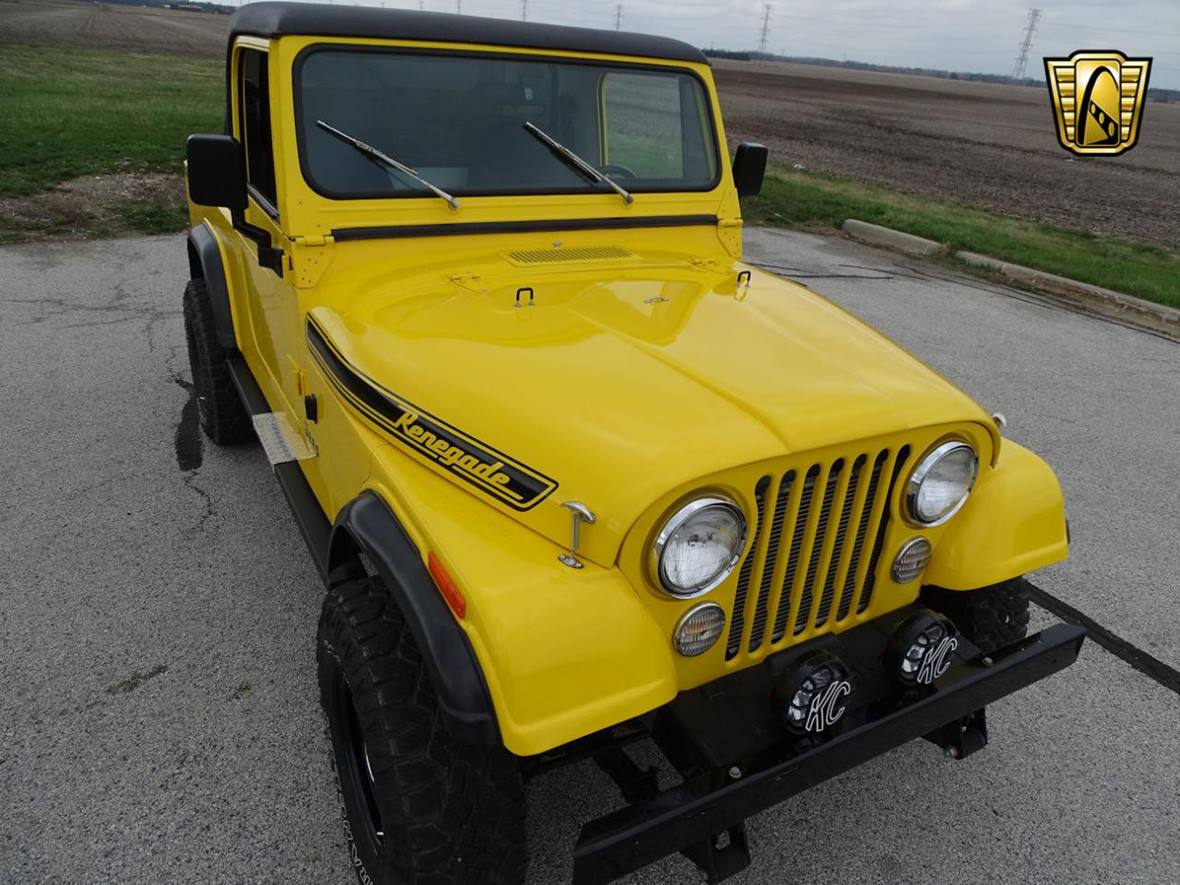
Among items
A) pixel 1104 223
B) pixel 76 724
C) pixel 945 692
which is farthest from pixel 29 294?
pixel 1104 223

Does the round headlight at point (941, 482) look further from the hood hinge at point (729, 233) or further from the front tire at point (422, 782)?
the hood hinge at point (729, 233)

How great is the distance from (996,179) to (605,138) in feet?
53.6

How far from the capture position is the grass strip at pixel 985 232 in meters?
8.86

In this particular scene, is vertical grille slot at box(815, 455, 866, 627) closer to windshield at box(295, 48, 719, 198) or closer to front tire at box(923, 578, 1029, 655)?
front tire at box(923, 578, 1029, 655)

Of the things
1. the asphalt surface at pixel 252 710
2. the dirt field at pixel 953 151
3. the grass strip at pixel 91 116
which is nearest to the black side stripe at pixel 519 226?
the asphalt surface at pixel 252 710

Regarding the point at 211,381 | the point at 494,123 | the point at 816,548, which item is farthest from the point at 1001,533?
the point at 211,381

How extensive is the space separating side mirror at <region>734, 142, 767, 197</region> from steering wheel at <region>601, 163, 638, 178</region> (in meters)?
0.48

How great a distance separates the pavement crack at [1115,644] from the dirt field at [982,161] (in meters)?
10.6

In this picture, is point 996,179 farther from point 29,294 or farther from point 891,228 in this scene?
point 29,294

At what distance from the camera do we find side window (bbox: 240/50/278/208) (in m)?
2.75

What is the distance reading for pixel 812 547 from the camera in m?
1.94

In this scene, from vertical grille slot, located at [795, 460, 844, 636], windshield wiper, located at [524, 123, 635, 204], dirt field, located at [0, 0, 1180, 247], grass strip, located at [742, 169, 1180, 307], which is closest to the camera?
vertical grille slot, located at [795, 460, 844, 636]

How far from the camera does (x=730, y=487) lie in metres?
1.74

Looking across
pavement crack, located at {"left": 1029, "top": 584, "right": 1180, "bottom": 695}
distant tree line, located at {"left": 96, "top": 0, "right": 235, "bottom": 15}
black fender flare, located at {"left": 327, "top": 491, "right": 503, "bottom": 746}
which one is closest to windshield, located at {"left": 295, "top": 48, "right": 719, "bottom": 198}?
black fender flare, located at {"left": 327, "top": 491, "right": 503, "bottom": 746}
